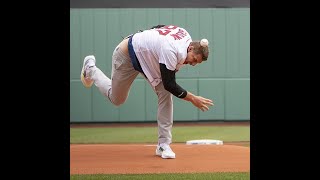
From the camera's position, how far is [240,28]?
466 inches

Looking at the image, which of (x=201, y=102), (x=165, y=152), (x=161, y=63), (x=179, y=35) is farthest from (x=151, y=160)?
(x=179, y=35)

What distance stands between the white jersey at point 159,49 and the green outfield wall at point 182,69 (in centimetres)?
673

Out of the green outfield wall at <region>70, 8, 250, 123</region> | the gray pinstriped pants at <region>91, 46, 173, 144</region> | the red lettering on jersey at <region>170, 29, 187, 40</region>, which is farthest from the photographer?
the green outfield wall at <region>70, 8, 250, 123</region>

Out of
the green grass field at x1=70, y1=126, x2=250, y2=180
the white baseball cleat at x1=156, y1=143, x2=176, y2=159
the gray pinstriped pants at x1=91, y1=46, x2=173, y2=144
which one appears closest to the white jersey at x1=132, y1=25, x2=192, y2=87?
the gray pinstriped pants at x1=91, y1=46, x2=173, y2=144

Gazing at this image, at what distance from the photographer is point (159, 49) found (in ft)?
15.2

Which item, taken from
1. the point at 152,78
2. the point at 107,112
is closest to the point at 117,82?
the point at 152,78

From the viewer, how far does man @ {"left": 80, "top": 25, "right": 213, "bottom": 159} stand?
14.7 feet

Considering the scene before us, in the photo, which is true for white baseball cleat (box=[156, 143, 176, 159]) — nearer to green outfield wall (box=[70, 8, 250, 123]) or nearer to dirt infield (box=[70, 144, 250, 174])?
dirt infield (box=[70, 144, 250, 174])

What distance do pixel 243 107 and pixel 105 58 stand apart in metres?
3.25

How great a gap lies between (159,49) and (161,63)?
0.18 meters

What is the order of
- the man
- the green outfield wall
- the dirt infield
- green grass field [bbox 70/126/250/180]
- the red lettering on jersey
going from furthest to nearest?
the green outfield wall, green grass field [bbox 70/126/250/180], the red lettering on jersey, the man, the dirt infield

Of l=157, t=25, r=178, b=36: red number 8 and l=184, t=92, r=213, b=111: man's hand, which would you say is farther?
l=157, t=25, r=178, b=36: red number 8

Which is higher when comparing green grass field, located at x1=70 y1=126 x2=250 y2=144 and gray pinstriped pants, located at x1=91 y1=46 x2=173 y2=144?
gray pinstriped pants, located at x1=91 y1=46 x2=173 y2=144
